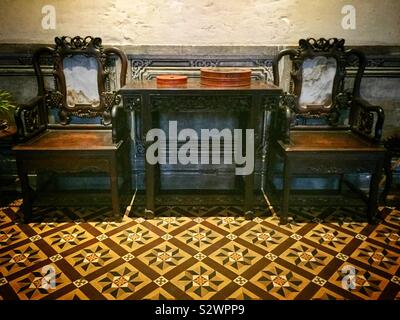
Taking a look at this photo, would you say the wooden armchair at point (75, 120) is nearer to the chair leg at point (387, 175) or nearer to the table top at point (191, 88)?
the table top at point (191, 88)

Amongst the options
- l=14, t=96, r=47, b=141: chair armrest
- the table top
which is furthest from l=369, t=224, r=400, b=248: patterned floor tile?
l=14, t=96, r=47, b=141: chair armrest

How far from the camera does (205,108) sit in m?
2.83

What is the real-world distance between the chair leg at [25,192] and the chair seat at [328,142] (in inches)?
82.3

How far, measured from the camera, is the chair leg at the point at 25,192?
111 inches

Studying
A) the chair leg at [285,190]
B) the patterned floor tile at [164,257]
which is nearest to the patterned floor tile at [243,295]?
the patterned floor tile at [164,257]

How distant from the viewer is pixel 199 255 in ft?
8.41

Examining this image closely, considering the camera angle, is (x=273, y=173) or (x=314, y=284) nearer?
(x=314, y=284)

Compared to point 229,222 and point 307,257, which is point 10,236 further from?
point 307,257

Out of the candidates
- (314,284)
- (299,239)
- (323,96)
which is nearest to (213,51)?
(323,96)

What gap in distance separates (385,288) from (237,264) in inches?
36.7

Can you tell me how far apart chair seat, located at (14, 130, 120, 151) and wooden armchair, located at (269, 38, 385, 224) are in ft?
4.78

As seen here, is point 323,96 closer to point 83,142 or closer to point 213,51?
point 213,51

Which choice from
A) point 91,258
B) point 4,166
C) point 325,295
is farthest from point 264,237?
point 4,166

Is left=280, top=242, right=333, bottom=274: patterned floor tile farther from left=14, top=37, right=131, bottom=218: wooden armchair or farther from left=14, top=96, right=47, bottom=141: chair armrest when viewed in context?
left=14, top=96, right=47, bottom=141: chair armrest
